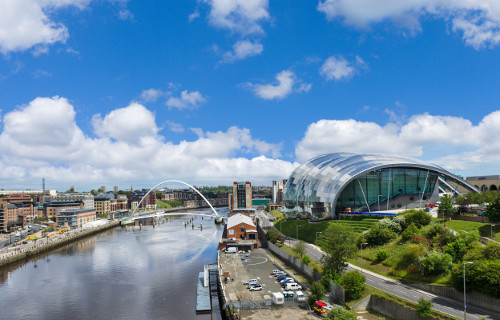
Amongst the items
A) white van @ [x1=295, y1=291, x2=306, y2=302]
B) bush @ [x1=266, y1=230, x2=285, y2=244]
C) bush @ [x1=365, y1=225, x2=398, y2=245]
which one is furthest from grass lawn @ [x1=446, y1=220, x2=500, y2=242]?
bush @ [x1=266, y1=230, x2=285, y2=244]

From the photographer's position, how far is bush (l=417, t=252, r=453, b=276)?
37375 mm

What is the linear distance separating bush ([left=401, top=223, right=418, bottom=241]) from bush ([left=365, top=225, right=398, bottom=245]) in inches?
82.4

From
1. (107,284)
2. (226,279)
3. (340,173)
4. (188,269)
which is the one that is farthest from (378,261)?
(107,284)

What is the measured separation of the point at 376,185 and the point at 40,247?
79.4 m

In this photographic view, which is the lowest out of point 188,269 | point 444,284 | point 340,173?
point 188,269

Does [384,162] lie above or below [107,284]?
above

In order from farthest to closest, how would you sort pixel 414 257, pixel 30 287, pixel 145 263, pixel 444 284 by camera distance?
1. pixel 145 263
2. pixel 30 287
3. pixel 414 257
4. pixel 444 284

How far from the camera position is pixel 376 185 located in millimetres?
73125

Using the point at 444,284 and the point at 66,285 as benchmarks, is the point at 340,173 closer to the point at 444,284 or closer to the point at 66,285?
the point at 444,284

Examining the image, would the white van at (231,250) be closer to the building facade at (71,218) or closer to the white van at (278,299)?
the white van at (278,299)

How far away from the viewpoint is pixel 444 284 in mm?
35969

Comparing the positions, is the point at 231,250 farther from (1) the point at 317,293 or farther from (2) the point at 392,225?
(1) the point at 317,293

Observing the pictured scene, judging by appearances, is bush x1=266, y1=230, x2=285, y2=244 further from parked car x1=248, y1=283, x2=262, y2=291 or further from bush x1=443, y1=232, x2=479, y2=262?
bush x1=443, y1=232, x2=479, y2=262

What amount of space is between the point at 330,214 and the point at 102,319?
46.8 m
